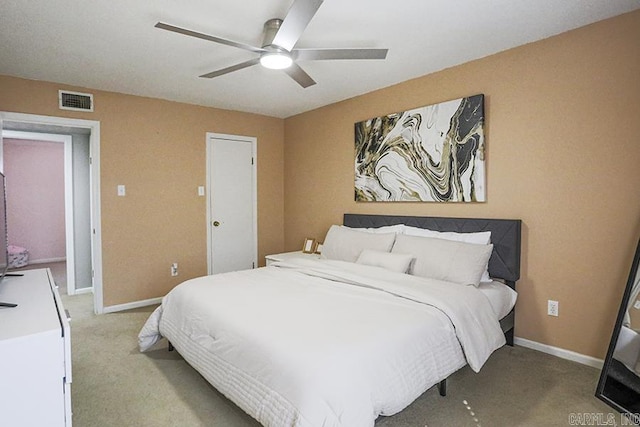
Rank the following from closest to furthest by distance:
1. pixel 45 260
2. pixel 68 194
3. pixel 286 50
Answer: pixel 286 50, pixel 68 194, pixel 45 260

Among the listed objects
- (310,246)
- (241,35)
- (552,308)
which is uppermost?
(241,35)

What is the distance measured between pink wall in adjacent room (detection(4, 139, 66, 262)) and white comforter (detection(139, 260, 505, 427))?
5313 millimetres

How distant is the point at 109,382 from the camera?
2.38m

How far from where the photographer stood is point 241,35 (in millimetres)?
2561

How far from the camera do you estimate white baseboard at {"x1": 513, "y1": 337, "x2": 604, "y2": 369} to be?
2486 mm

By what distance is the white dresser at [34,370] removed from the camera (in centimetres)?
130

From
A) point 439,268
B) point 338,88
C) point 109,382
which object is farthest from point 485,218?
point 109,382

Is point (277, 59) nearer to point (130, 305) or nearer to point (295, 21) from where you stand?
point (295, 21)

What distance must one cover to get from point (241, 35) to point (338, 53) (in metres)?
0.77

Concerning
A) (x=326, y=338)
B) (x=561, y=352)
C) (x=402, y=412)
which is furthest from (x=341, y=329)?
(x=561, y=352)

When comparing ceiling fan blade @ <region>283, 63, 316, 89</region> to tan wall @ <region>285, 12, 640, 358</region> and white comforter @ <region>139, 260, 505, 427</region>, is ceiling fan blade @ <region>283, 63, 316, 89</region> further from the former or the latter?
white comforter @ <region>139, 260, 505, 427</region>

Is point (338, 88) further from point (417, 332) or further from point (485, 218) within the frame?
point (417, 332)

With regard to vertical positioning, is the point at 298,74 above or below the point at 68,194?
above

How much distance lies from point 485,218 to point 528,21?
4.79ft
